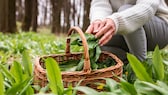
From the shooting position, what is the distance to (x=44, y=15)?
21.8m

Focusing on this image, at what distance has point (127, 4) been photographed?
2.31 metres

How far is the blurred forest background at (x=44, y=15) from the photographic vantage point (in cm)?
979

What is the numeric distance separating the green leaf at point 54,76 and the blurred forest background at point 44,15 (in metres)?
7.36

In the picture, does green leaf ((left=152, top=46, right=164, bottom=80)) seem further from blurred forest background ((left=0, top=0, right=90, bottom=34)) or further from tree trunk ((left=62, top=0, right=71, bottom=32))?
tree trunk ((left=62, top=0, right=71, bottom=32))

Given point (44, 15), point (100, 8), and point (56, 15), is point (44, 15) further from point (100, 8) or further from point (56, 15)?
point (100, 8)

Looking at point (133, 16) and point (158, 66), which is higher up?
point (133, 16)

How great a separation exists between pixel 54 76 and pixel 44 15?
20.5m

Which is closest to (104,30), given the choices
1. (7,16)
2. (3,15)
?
(3,15)

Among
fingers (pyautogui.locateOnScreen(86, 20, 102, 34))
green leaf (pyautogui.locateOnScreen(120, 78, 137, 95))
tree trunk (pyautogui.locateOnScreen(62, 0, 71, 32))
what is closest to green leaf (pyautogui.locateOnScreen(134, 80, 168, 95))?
green leaf (pyautogui.locateOnScreen(120, 78, 137, 95))

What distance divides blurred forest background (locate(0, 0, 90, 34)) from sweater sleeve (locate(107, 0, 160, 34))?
674 centimetres

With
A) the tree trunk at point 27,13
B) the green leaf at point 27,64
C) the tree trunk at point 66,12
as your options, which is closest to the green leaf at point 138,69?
the green leaf at point 27,64

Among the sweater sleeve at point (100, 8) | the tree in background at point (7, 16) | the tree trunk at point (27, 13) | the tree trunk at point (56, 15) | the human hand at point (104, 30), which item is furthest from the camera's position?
the tree trunk at point (56, 15)

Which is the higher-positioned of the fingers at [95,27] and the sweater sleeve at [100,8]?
the sweater sleeve at [100,8]

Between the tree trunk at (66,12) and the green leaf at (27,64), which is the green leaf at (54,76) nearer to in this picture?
the green leaf at (27,64)
